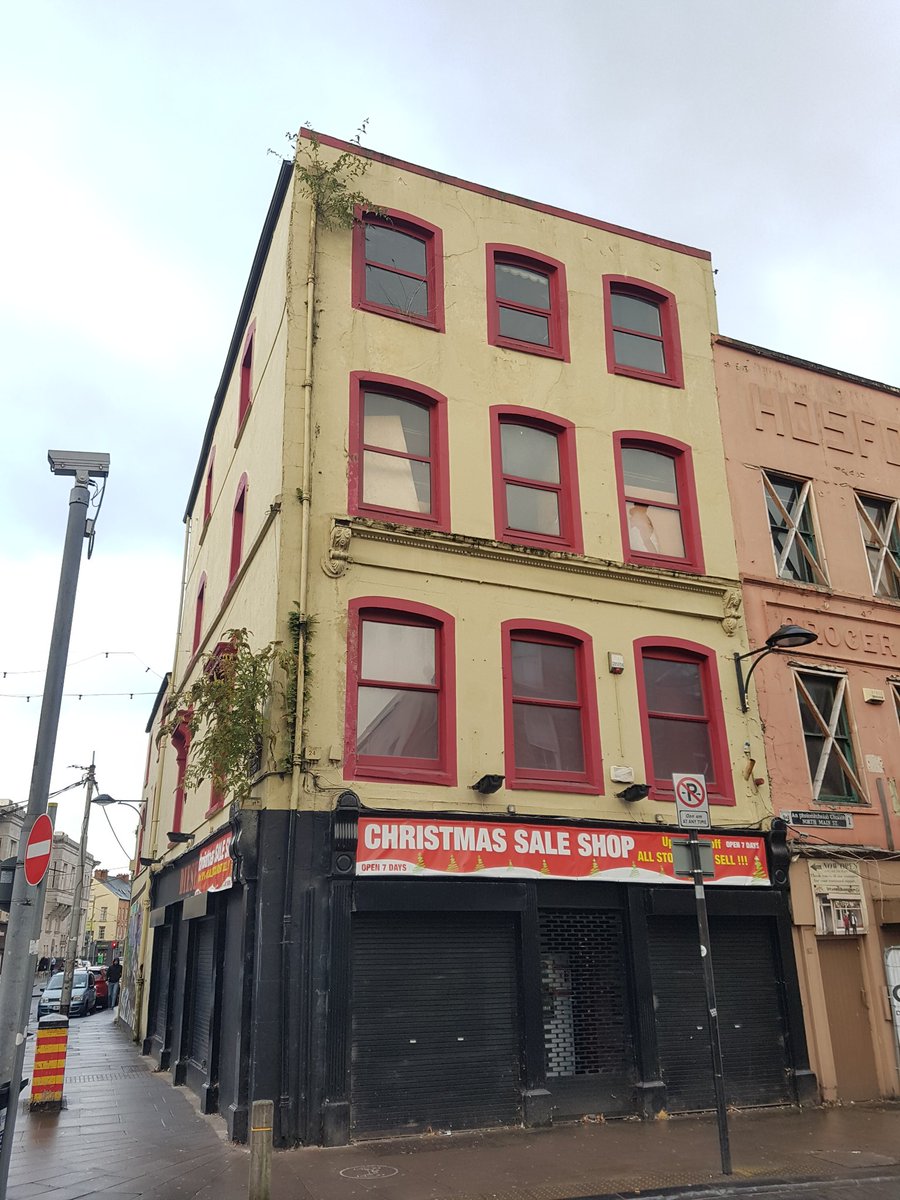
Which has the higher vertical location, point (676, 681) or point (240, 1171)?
point (676, 681)

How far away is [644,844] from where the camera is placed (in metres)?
13.0

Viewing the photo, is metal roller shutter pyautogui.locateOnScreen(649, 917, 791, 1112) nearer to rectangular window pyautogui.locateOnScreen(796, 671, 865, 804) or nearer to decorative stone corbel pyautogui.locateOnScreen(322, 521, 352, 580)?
rectangular window pyautogui.locateOnScreen(796, 671, 865, 804)

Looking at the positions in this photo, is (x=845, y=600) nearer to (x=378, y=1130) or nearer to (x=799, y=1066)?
(x=799, y=1066)

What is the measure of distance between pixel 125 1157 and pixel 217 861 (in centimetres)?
372

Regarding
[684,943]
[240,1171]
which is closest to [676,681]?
[684,943]

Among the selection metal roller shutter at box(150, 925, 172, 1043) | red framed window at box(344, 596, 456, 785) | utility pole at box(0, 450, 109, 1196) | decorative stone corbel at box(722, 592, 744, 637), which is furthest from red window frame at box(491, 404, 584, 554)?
metal roller shutter at box(150, 925, 172, 1043)

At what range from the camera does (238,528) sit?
672 inches

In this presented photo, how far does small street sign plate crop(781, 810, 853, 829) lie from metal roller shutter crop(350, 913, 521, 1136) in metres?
5.19

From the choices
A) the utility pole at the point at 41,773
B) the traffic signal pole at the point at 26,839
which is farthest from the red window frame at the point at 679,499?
the traffic signal pole at the point at 26,839

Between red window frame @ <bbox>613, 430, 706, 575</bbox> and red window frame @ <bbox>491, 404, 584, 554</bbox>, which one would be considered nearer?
red window frame @ <bbox>491, 404, 584, 554</bbox>

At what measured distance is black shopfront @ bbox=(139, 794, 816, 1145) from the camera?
10625 millimetres

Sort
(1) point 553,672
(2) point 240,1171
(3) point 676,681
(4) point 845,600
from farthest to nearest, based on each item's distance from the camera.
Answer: (4) point 845,600, (3) point 676,681, (1) point 553,672, (2) point 240,1171

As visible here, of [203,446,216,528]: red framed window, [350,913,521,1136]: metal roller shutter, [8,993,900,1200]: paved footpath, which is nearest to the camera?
[8,993,900,1200]: paved footpath

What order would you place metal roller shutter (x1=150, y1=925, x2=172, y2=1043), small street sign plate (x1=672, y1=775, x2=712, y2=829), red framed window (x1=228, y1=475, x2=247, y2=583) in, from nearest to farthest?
small street sign plate (x1=672, y1=775, x2=712, y2=829)
red framed window (x1=228, y1=475, x2=247, y2=583)
metal roller shutter (x1=150, y1=925, x2=172, y2=1043)
